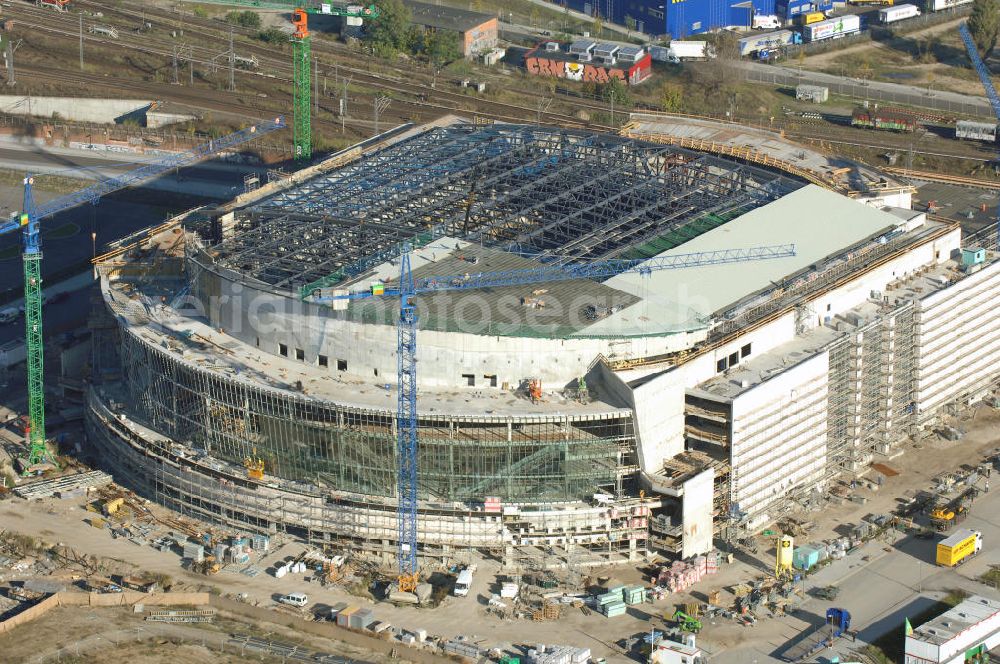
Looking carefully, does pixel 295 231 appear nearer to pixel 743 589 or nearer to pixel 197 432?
pixel 197 432

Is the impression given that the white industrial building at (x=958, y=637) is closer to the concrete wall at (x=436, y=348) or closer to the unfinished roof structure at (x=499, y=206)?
the concrete wall at (x=436, y=348)

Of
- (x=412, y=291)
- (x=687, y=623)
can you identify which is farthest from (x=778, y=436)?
(x=412, y=291)

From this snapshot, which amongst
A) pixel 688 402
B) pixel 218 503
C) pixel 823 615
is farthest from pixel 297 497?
pixel 823 615

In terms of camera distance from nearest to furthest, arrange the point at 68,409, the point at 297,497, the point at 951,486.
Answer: the point at 297,497
the point at 951,486
the point at 68,409

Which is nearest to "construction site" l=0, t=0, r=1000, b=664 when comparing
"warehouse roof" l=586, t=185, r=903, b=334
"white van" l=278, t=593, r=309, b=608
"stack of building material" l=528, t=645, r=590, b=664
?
"white van" l=278, t=593, r=309, b=608

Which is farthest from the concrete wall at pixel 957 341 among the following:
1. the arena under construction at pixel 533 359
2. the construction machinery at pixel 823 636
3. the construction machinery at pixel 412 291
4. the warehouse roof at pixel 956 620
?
the construction machinery at pixel 823 636

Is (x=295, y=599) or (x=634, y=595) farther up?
(x=634, y=595)

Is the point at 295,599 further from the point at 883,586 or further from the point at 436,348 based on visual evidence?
the point at 883,586
